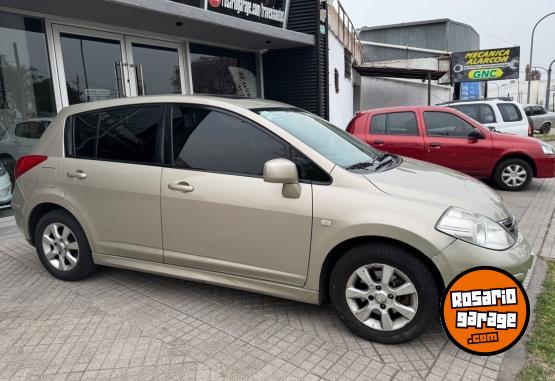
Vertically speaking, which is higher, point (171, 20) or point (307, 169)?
point (171, 20)

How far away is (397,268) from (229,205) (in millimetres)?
1220

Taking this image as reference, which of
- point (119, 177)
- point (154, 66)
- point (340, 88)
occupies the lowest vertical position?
point (119, 177)

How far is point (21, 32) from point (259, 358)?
20.7 feet

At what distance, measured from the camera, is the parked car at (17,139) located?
641 centimetres

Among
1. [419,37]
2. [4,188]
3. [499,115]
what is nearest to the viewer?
[4,188]

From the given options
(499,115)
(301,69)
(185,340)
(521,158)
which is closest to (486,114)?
(499,115)

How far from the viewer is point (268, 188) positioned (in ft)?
9.84

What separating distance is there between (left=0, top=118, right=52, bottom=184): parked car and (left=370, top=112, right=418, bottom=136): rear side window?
5.61 m

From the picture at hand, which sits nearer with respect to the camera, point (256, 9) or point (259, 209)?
point (259, 209)

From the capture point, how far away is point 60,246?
3973 millimetres

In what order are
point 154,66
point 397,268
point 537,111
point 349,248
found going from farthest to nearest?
1. point 537,111
2. point 154,66
3. point 349,248
4. point 397,268

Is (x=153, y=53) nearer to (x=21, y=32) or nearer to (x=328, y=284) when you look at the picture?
(x=21, y=32)

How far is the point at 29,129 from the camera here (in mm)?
6711

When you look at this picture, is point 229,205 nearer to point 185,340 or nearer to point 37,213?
point 185,340
